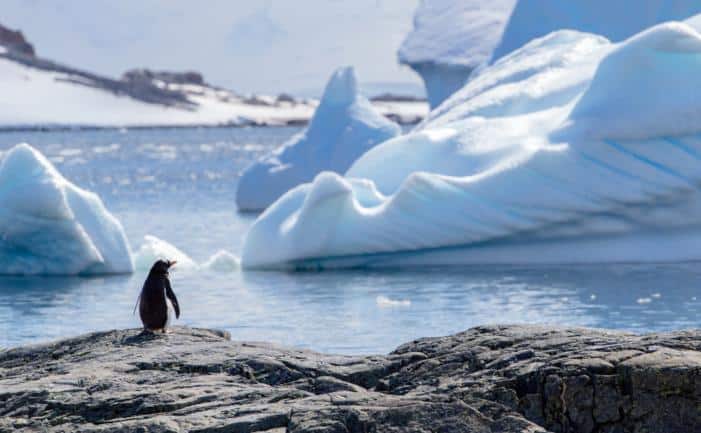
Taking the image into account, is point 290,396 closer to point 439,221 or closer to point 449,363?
point 449,363

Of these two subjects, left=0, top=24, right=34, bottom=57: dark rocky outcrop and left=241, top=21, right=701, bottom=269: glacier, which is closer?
left=241, top=21, right=701, bottom=269: glacier

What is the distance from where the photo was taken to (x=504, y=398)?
4.14m

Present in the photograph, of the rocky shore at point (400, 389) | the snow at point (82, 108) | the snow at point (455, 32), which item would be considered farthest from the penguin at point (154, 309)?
the snow at point (82, 108)

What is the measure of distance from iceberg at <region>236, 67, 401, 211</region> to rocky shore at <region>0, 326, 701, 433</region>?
1673 cm

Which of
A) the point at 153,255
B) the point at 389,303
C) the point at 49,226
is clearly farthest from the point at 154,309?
the point at 153,255

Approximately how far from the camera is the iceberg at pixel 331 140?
21.5 m

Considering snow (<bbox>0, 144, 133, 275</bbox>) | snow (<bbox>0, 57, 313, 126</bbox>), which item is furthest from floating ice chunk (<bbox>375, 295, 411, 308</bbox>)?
snow (<bbox>0, 57, 313, 126</bbox>)

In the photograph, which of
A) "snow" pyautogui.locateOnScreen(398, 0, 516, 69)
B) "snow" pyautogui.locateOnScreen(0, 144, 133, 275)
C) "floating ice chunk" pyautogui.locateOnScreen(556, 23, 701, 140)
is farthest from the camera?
"snow" pyautogui.locateOnScreen(398, 0, 516, 69)

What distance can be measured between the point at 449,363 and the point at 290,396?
0.56m

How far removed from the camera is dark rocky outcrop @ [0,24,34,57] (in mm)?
110250

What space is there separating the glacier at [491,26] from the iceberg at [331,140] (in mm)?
2163

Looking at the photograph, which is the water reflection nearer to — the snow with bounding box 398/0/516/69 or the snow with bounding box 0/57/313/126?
the snow with bounding box 398/0/516/69

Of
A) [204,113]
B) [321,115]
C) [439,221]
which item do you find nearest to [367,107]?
[321,115]

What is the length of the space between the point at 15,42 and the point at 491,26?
3573 inches
